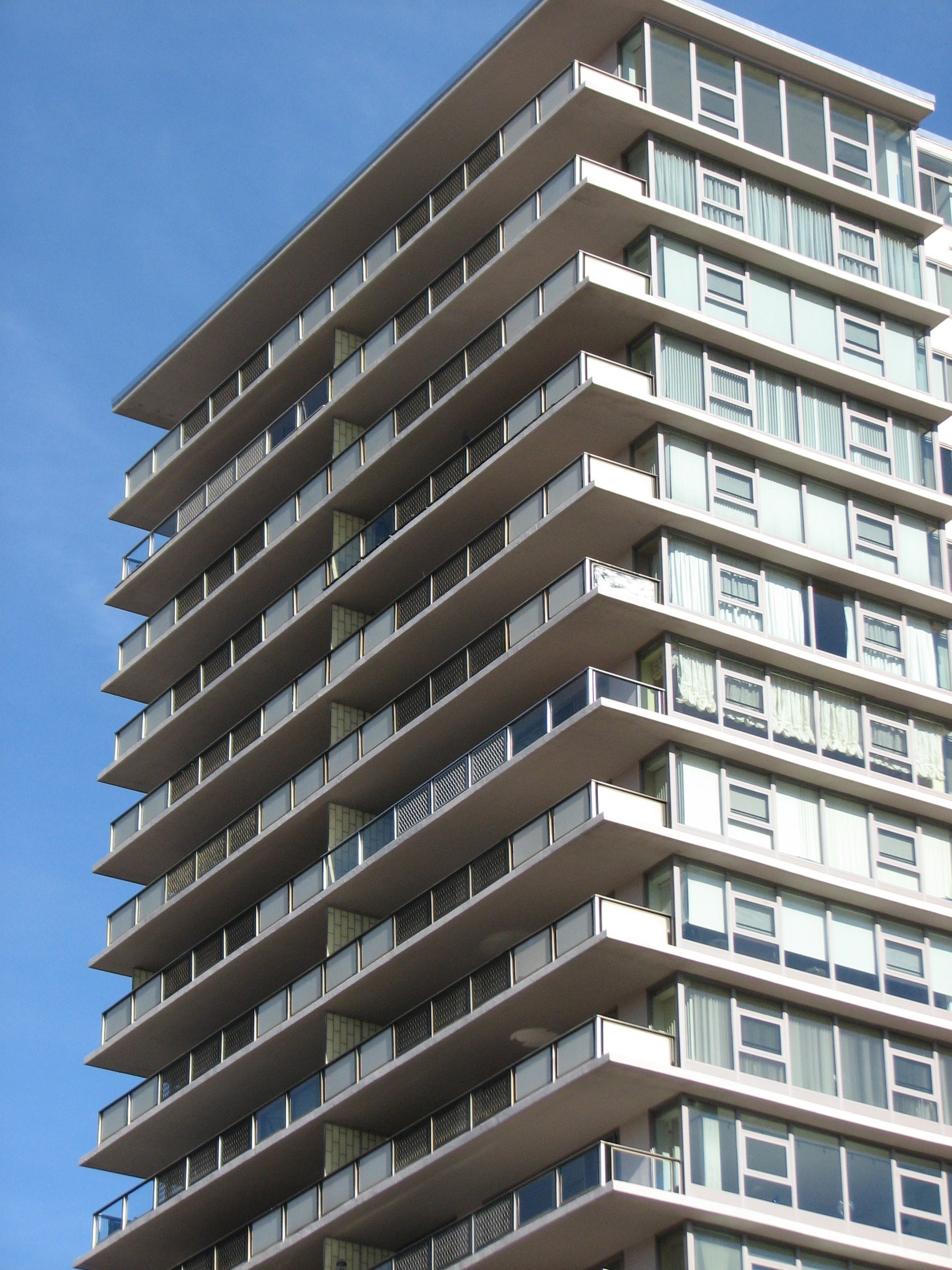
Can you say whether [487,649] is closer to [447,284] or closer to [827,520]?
[827,520]

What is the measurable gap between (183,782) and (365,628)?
947cm

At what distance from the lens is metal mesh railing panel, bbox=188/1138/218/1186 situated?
55.6 metres

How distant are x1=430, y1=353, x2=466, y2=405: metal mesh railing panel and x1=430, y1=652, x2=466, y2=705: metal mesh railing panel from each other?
6.34 m

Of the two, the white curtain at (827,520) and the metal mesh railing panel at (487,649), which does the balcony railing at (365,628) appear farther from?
the white curtain at (827,520)

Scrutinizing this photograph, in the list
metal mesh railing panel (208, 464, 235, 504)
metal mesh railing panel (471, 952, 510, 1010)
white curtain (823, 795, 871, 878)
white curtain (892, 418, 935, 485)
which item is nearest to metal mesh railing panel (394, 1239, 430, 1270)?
metal mesh railing panel (471, 952, 510, 1010)

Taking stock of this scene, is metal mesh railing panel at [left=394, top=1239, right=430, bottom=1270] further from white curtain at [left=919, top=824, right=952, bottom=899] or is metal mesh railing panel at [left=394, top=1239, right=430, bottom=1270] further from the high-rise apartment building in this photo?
white curtain at [left=919, top=824, right=952, bottom=899]

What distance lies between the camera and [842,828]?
47906 millimetres

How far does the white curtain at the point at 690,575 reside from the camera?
47906mm

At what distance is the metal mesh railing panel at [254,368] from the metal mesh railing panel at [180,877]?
12.6 m

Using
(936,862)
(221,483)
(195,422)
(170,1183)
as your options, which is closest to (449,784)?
(936,862)

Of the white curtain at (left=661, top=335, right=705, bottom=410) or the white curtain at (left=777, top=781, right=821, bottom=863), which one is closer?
the white curtain at (left=777, top=781, right=821, bottom=863)

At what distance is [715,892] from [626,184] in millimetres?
15357

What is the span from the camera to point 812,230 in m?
54.1

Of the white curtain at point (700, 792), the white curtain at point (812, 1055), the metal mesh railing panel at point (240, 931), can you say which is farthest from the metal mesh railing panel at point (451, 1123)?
the metal mesh railing panel at point (240, 931)
